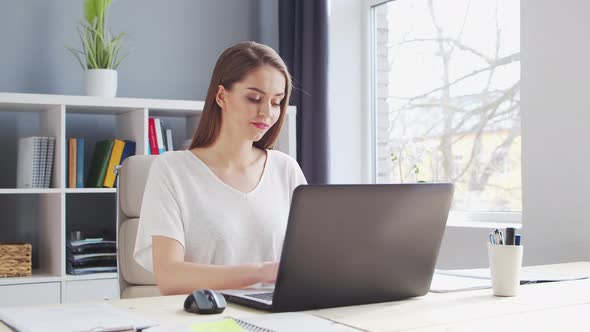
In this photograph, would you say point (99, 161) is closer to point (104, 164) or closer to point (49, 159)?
point (104, 164)

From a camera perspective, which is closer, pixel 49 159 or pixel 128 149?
pixel 49 159

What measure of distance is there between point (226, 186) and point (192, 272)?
294 mm

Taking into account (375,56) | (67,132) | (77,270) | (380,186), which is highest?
(375,56)

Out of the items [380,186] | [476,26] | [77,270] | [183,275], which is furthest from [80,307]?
[476,26]

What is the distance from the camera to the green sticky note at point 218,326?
3.71 feet

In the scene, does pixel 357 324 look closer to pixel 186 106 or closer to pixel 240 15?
pixel 186 106

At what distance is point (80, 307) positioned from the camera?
131 centimetres

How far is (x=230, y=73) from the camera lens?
192 cm

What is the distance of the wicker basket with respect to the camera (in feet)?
9.47

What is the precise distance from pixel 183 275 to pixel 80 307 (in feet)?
1.34

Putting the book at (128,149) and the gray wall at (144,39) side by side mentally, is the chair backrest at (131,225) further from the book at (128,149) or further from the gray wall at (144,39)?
the gray wall at (144,39)

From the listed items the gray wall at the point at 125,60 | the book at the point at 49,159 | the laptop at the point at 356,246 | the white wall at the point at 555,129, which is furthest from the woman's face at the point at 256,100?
the gray wall at the point at 125,60

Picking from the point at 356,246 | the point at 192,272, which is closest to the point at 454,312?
the point at 356,246

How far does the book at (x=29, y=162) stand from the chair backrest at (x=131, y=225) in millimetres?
987
